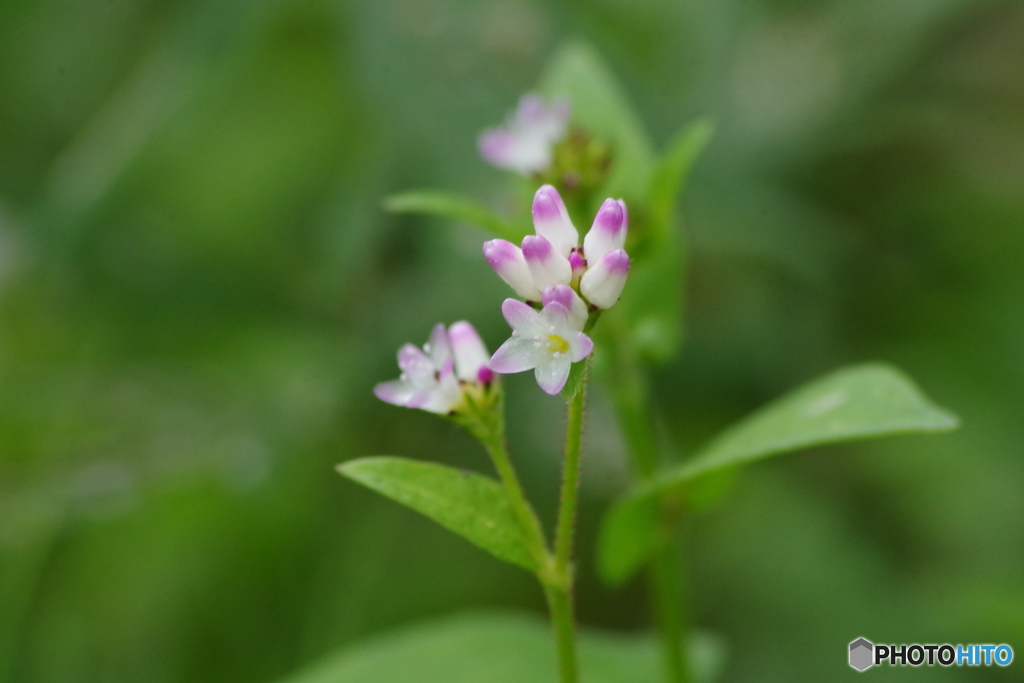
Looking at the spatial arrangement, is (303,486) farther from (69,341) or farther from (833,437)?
(833,437)

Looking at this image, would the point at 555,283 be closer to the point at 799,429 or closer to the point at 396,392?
the point at 396,392

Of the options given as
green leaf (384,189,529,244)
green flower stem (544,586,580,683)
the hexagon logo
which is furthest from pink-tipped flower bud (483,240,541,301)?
the hexagon logo

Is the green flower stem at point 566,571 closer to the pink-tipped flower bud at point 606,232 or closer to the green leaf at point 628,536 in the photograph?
the pink-tipped flower bud at point 606,232

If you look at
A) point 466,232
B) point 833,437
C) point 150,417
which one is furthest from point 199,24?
point 833,437

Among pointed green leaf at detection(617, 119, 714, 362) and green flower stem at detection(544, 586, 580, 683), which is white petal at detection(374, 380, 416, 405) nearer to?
green flower stem at detection(544, 586, 580, 683)

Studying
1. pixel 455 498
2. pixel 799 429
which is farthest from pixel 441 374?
pixel 799 429

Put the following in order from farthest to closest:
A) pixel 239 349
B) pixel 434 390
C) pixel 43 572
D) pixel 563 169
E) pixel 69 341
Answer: pixel 239 349
pixel 69 341
pixel 43 572
pixel 563 169
pixel 434 390
